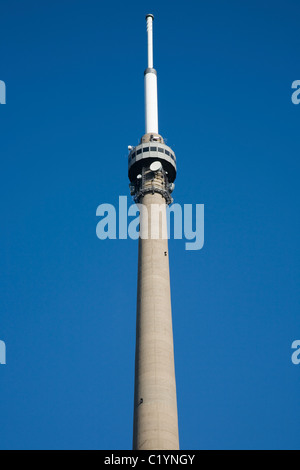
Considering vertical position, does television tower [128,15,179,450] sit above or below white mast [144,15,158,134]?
below

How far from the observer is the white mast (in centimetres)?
9362

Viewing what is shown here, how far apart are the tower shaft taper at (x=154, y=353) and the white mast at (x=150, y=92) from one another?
48.0ft

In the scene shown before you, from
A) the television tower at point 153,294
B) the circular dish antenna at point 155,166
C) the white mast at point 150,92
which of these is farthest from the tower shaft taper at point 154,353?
the white mast at point 150,92

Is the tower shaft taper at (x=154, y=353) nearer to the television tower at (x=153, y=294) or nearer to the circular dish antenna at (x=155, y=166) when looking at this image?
the television tower at (x=153, y=294)

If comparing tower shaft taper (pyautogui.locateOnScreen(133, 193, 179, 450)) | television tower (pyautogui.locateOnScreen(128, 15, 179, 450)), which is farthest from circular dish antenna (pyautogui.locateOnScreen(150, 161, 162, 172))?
tower shaft taper (pyautogui.locateOnScreen(133, 193, 179, 450))

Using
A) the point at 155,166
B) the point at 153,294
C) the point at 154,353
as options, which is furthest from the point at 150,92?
the point at 154,353

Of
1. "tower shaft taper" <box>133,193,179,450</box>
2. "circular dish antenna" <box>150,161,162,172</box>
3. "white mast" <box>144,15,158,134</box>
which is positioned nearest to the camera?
"tower shaft taper" <box>133,193,179,450</box>

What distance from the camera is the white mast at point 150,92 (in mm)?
93625

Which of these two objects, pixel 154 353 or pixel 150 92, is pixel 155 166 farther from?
pixel 154 353

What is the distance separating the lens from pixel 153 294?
245 feet

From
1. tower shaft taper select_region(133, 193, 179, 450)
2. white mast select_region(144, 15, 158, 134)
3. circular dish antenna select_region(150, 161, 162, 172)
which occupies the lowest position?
tower shaft taper select_region(133, 193, 179, 450)

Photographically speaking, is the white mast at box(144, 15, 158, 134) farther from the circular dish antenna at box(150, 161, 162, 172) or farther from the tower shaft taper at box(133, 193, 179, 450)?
the tower shaft taper at box(133, 193, 179, 450)
